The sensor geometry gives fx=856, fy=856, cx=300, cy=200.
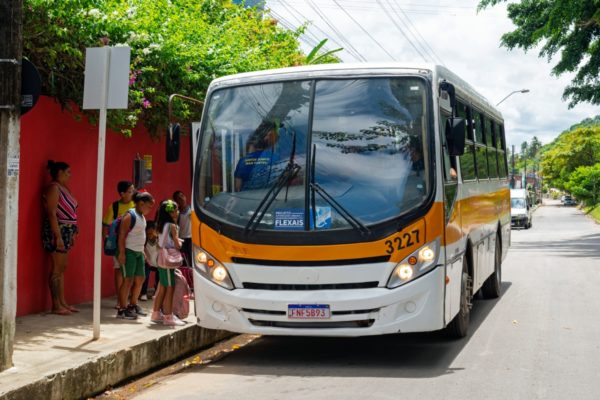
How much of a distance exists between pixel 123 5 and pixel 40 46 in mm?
1773

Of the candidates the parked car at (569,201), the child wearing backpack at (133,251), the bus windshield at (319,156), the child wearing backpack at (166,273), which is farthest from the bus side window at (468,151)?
the parked car at (569,201)

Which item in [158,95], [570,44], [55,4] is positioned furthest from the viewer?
[570,44]

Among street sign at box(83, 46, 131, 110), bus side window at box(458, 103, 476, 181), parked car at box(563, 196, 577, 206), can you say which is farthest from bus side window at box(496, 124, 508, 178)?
parked car at box(563, 196, 577, 206)

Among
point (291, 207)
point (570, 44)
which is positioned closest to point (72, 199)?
point (291, 207)

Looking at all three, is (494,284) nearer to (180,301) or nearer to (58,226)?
(180,301)

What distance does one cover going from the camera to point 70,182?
10.8 metres

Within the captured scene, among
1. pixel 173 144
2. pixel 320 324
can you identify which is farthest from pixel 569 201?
pixel 320 324

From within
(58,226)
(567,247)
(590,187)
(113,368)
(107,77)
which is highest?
(107,77)

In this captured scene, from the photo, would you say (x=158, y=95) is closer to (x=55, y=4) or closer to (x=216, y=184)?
(x=55, y=4)

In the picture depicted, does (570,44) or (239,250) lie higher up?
(570,44)

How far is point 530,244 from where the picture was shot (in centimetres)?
3058

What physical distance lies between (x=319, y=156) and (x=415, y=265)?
1349 millimetres

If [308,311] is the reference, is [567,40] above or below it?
above

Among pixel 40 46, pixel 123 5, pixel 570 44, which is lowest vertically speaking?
pixel 40 46
